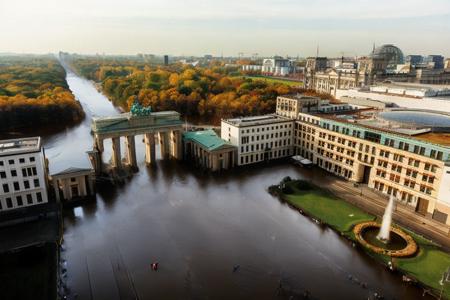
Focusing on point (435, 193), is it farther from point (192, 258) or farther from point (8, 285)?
point (8, 285)

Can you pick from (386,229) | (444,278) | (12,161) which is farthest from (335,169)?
(12,161)

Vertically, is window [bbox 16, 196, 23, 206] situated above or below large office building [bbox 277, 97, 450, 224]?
below

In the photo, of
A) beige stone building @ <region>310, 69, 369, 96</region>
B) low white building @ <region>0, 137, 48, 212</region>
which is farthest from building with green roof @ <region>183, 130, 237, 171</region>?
beige stone building @ <region>310, 69, 369, 96</region>

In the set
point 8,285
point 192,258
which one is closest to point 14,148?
point 8,285

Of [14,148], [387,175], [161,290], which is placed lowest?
[161,290]

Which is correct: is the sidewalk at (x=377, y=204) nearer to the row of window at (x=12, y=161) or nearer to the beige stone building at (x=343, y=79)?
the row of window at (x=12, y=161)

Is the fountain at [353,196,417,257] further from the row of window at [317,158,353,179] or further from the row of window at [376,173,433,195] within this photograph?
the row of window at [317,158,353,179]
